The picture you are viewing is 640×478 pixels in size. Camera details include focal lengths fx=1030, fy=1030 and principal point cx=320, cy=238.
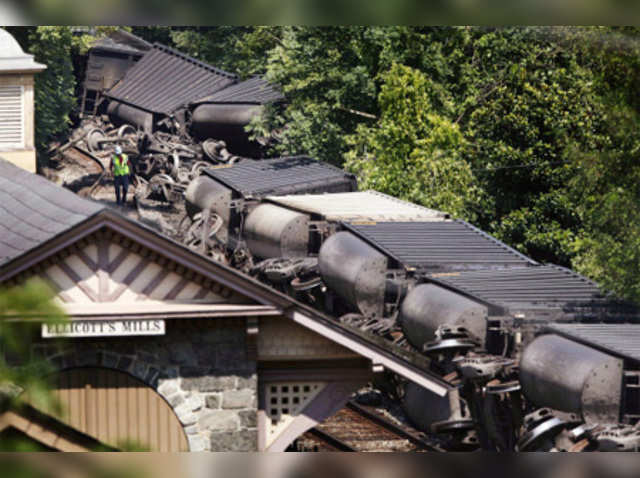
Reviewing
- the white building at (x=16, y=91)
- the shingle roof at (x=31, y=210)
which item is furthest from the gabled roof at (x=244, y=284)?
the white building at (x=16, y=91)

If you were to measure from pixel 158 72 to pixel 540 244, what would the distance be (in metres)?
4.64

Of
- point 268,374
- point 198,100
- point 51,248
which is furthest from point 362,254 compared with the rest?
point 51,248

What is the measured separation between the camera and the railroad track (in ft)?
29.7

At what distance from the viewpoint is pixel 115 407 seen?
6.73m

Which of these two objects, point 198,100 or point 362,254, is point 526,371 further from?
point 198,100

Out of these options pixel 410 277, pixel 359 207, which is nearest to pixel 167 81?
pixel 359 207

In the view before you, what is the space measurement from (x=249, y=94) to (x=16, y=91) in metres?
3.05

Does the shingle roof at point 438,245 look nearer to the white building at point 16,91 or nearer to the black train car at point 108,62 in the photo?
the black train car at point 108,62

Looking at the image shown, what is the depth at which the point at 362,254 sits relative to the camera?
10656mm

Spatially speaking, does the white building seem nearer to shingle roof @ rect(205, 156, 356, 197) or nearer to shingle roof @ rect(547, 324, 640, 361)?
shingle roof @ rect(205, 156, 356, 197)

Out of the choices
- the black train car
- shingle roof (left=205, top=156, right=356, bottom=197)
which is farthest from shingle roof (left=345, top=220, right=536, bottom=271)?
the black train car

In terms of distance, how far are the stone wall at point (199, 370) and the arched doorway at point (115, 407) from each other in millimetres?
61

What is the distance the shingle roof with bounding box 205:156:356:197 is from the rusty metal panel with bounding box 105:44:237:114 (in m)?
1.43

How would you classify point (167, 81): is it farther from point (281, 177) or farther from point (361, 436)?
point (361, 436)
